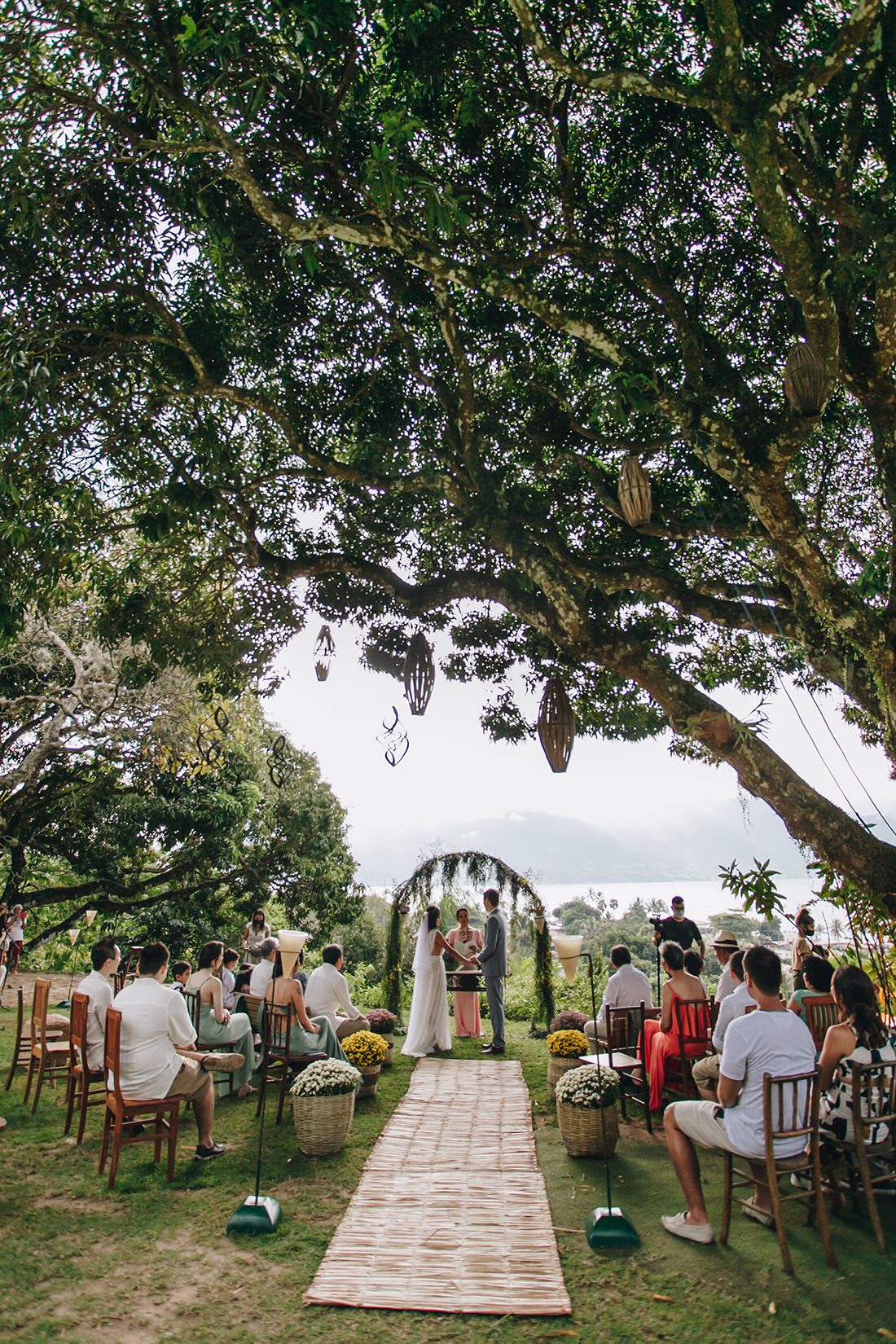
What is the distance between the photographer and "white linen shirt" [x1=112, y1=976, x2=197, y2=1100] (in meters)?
4.80

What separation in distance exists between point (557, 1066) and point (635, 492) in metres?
5.11

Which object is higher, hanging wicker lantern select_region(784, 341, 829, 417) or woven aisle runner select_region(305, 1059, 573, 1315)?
hanging wicker lantern select_region(784, 341, 829, 417)

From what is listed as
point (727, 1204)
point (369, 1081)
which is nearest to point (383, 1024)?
point (369, 1081)

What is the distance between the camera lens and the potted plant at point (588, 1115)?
5320 millimetres

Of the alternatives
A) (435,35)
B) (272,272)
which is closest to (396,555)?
(272,272)

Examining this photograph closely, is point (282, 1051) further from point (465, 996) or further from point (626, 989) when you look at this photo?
point (465, 996)

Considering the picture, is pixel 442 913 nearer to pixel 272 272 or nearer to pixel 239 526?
pixel 239 526

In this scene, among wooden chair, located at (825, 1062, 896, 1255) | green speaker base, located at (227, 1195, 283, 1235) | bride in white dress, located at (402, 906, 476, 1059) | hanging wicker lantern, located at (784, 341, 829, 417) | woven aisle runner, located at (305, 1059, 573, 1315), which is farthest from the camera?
bride in white dress, located at (402, 906, 476, 1059)

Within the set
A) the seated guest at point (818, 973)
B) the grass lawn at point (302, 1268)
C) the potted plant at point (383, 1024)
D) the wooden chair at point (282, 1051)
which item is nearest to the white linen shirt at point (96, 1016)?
the grass lawn at point (302, 1268)

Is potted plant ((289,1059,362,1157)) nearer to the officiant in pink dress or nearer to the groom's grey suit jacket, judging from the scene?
the groom's grey suit jacket

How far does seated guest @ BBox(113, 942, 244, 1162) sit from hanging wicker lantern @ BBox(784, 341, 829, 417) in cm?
512

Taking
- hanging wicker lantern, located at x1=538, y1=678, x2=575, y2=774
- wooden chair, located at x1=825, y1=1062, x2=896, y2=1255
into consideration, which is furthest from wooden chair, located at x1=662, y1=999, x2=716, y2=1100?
hanging wicker lantern, located at x1=538, y1=678, x2=575, y2=774

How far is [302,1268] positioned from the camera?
12.4 feet

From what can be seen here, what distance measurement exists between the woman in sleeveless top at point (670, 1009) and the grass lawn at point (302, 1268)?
2.60 ft
